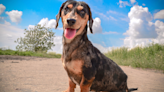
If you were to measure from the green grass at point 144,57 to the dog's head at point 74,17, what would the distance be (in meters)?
7.36

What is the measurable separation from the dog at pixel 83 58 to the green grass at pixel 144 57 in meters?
6.68

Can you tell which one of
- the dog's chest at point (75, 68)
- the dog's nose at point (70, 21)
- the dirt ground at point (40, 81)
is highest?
the dog's nose at point (70, 21)

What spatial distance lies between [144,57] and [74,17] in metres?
9.21

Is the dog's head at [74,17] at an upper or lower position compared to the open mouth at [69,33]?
upper

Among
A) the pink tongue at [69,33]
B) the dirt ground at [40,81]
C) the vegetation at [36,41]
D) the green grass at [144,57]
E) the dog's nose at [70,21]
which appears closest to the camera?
the dog's nose at [70,21]

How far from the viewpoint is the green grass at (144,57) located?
7.89m

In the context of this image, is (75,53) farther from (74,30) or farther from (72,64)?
(74,30)

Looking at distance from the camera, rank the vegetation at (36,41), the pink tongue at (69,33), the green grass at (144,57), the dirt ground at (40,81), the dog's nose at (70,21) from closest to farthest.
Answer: the dog's nose at (70,21) < the pink tongue at (69,33) < the dirt ground at (40,81) < the green grass at (144,57) < the vegetation at (36,41)

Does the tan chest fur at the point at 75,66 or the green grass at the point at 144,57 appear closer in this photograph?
the tan chest fur at the point at 75,66

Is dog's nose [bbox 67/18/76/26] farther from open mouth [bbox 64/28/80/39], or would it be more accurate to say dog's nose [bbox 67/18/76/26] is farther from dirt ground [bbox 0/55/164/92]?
dirt ground [bbox 0/55/164/92]

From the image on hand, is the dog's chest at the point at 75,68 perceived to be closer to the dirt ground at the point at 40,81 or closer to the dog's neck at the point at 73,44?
the dog's neck at the point at 73,44

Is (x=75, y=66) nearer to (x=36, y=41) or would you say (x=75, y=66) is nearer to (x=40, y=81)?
(x=40, y=81)

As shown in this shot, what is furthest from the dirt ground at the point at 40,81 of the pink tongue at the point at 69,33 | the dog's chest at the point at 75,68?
the pink tongue at the point at 69,33

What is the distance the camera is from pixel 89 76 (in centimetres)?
198
